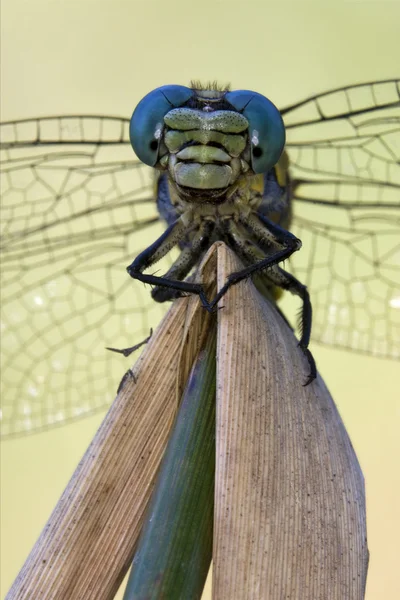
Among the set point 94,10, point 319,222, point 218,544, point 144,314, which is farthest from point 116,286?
point 94,10

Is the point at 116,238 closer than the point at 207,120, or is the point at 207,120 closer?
the point at 207,120

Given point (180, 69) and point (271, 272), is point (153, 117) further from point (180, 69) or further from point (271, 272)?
point (180, 69)

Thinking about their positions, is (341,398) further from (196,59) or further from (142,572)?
(142,572)

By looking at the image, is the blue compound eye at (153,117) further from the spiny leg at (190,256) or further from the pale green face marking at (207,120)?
the spiny leg at (190,256)

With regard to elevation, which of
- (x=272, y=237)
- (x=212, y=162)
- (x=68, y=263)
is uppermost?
→ (x=212, y=162)

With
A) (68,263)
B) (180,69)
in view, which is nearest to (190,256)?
(68,263)

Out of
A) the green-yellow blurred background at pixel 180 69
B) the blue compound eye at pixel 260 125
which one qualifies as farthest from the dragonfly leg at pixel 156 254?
the green-yellow blurred background at pixel 180 69

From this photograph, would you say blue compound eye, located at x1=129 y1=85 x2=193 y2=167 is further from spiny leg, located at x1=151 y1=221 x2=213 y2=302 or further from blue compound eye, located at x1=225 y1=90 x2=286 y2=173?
spiny leg, located at x1=151 y1=221 x2=213 y2=302
